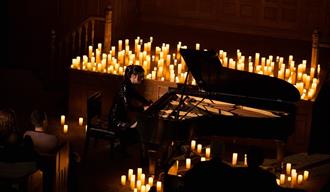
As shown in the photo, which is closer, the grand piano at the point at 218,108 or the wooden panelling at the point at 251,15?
the grand piano at the point at 218,108

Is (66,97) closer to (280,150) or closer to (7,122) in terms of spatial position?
(7,122)

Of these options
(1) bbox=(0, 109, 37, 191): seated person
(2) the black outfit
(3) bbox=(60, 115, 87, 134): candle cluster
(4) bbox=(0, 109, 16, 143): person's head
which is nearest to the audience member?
(1) bbox=(0, 109, 37, 191): seated person

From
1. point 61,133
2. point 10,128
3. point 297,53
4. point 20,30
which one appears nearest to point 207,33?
point 297,53

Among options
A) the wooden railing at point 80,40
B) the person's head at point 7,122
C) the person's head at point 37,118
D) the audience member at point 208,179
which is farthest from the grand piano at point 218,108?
the wooden railing at point 80,40

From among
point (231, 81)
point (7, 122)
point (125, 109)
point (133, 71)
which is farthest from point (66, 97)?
point (7, 122)

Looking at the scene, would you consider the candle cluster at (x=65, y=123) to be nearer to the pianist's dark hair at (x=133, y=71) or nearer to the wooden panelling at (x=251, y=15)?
the pianist's dark hair at (x=133, y=71)

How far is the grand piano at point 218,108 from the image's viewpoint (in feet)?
41.3

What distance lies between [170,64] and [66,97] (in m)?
1.90

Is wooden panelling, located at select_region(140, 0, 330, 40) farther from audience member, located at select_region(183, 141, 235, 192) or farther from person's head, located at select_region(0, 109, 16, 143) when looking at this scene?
audience member, located at select_region(183, 141, 235, 192)

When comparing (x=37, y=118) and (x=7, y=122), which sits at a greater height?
(x=37, y=118)

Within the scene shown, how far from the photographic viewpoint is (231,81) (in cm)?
1336

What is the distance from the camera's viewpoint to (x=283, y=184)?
13328mm

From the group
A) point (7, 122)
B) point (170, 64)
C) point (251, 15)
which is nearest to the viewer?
point (7, 122)

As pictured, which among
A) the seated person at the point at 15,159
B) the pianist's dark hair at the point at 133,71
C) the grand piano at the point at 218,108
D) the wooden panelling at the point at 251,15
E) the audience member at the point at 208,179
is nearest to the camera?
the audience member at the point at 208,179
